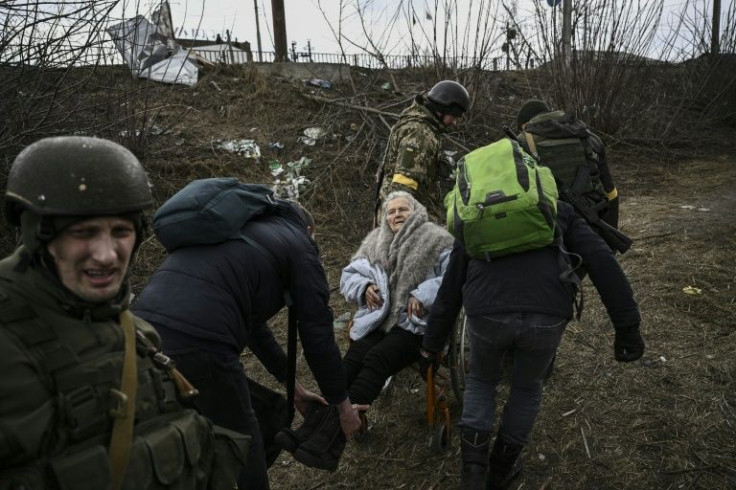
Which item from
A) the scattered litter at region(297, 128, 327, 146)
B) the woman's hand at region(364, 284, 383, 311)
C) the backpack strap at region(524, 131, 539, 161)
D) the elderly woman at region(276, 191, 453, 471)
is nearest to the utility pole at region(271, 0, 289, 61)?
the scattered litter at region(297, 128, 327, 146)

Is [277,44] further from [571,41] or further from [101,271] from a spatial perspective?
[101,271]

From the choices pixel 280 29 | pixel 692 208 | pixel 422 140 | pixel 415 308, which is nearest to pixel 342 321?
pixel 422 140

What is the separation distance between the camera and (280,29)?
10969 mm

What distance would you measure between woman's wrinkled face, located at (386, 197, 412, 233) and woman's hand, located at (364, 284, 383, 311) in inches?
15.4

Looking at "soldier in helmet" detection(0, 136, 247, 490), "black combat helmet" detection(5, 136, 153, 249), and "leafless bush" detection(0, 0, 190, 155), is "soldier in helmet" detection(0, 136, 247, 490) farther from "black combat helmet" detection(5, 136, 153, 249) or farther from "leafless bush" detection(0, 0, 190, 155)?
"leafless bush" detection(0, 0, 190, 155)

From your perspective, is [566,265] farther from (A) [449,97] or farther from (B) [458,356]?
(A) [449,97]

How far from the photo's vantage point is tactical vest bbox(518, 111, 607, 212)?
292 cm

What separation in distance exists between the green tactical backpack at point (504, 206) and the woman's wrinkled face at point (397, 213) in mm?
1078

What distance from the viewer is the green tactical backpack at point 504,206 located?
214 centimetres

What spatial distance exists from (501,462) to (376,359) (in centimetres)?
81

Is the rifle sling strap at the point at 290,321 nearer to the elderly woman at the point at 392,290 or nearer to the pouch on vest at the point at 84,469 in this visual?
the elderly woman at the point at 392,290

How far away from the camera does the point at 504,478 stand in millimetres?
2525

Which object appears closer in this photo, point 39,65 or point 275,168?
point 39,65

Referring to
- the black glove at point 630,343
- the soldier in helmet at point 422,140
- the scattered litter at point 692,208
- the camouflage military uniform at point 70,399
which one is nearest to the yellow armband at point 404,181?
the soldier in helmet at point 422,140
